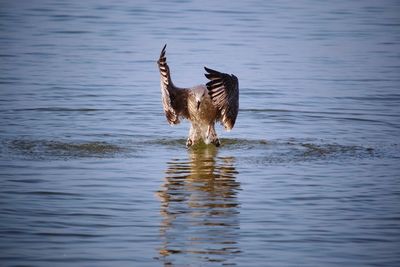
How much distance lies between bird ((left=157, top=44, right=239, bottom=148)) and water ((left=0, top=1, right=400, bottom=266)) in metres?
0.27

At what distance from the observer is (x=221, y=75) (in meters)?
11.1

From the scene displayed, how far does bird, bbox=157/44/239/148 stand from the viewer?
37.0ft

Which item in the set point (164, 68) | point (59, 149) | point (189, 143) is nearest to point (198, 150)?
point (189, 143)

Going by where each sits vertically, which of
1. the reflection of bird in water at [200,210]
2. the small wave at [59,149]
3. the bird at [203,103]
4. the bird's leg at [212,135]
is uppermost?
the bird at [203,103]

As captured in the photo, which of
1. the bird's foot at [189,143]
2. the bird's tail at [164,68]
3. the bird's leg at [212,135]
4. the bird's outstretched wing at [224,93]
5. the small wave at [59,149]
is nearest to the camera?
the bird's outstretched wing at [224,93]

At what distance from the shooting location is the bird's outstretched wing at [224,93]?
11.1 metres

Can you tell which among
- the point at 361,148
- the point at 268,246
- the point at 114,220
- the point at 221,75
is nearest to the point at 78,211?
the point at 114,220

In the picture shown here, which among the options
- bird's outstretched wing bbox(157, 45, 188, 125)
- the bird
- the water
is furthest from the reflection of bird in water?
bird's outstretched wing bbox(157, 45, 188, 125)

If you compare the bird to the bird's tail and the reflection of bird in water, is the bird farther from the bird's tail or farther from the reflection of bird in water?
the reflection of bird in water

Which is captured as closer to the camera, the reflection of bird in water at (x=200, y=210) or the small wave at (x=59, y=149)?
the reflection of bird in water at (x=200, y=210)

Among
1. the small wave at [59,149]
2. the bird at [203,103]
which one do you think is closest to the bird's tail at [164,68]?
the bird at [203,103]

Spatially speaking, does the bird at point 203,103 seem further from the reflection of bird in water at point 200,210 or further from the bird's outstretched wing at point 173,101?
the reflection of bird in water at point 200,210

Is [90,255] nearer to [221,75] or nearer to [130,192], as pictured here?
[130,192]

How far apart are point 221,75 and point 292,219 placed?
A: 2632 millimetres
